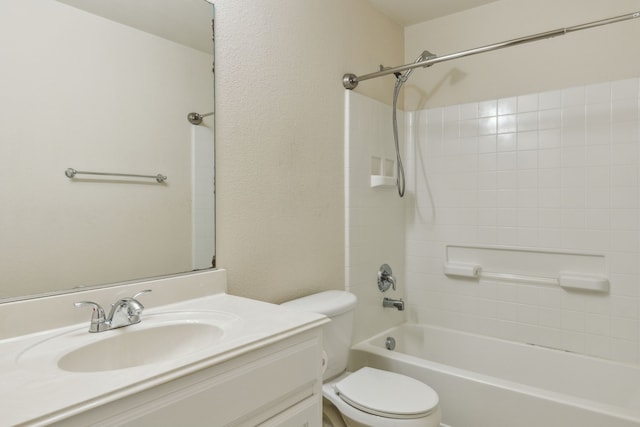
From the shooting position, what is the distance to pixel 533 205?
2.13 meters

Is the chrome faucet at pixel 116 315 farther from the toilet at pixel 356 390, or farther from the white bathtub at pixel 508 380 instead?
the white bathtub at pixel 508 380

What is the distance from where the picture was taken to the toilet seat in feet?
4.49

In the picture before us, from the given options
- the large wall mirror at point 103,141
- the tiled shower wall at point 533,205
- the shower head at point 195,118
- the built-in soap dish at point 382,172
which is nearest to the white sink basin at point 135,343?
the large wall mirror at point 103,141

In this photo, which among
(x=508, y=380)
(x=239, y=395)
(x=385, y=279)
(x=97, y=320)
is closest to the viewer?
(x=239, y=395)

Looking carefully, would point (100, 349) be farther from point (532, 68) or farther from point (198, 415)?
point (532, 68)

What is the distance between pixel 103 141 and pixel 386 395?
1.32 metres

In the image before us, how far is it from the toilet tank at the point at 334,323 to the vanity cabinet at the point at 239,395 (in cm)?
52

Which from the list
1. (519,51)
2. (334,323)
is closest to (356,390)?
(334,323)

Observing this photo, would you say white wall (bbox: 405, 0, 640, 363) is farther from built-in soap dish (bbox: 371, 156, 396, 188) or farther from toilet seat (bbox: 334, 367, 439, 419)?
toilet seat (bbox: 334, 367, 439, 419)

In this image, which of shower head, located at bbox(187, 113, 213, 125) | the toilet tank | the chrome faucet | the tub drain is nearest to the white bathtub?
the tub drain

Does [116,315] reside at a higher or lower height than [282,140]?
lower

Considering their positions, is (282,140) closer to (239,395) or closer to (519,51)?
(239,395)

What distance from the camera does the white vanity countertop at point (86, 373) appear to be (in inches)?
23.9

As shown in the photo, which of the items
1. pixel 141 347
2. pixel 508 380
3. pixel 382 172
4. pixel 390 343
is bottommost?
pixel 508 380
